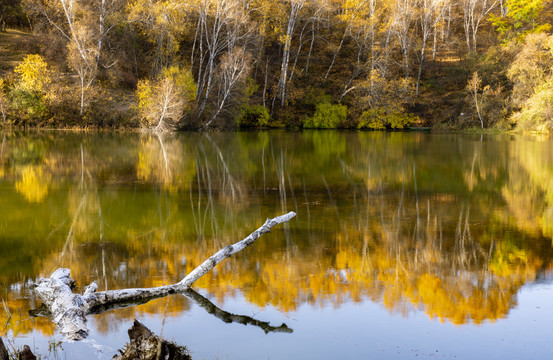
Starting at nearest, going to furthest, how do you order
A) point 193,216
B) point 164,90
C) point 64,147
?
point 193,216
point 64,147
point 164,90

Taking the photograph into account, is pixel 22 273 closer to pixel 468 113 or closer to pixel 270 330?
pixel 270 330

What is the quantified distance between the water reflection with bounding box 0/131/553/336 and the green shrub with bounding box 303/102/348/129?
109 feet

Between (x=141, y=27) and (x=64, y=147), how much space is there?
82.4ft

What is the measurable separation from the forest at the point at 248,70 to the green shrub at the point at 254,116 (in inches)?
5.1

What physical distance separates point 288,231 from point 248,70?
3670 cm

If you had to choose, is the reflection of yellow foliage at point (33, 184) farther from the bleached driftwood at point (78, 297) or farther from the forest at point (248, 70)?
the forest at point (248, 70)

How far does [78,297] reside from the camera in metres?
6.53

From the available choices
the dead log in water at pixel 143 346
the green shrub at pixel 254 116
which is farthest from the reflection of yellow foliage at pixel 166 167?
the green shrub at pixel 254 116

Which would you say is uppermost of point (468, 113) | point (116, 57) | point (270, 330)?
→ point (116, 57)

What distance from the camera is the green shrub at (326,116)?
56.2 m

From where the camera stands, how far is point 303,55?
64.5 metres

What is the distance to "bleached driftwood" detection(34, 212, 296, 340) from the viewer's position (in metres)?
6.16

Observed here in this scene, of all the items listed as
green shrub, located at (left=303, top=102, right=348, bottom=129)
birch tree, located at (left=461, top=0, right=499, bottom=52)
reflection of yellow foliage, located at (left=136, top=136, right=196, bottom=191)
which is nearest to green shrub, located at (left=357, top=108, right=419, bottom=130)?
green shrub, located at (left=303, top=102, right=348, bottom=129)

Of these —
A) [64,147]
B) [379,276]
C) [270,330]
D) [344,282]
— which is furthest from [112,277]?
[64,147]
